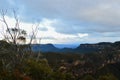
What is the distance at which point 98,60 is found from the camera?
117 m

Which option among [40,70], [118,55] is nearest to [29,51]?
[40,70]

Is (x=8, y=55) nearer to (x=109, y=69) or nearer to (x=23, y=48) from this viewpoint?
(x=23, y=48)

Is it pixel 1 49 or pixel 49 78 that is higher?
pixel 1 49

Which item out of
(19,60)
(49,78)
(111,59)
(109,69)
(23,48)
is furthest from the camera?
(111,59)

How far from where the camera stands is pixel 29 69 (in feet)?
136

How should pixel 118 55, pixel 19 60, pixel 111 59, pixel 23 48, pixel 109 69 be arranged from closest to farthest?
pixel 19 60, pixel 23 48, pixel 109 69, pixel 111 59, pixel 118 55

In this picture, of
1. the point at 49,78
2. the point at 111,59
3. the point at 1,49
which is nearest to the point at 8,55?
the point at 1,49

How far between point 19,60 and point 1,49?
7222 mm

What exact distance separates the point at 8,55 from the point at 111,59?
222 ft

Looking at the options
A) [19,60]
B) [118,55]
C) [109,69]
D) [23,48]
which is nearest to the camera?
[19,60]

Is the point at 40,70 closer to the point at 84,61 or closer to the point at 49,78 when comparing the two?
the point at 49,78

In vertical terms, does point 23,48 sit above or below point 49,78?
above

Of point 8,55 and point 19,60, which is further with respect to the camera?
point 8,55

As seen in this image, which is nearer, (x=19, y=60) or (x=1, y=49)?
(x=19, y=60)
